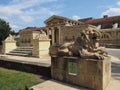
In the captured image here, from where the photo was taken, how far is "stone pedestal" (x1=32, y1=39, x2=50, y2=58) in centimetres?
1617

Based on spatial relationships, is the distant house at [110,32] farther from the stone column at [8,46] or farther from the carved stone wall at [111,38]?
the stone column at [8,46]

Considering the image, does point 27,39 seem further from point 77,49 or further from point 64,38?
point 77,49

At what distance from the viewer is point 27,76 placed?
7652 millimetres

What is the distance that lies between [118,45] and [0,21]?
23864mm

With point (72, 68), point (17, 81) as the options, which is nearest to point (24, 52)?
point (17, 81)

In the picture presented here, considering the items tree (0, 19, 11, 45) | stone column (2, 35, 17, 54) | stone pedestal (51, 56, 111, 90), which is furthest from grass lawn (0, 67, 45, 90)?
tree (0, 19, 11, 45)

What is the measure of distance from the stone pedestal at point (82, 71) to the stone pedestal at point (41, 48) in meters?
9.16

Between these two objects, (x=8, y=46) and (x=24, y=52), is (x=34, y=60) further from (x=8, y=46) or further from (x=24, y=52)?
(x=8, y=46)

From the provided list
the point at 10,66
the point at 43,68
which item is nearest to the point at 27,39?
the point at 10,66

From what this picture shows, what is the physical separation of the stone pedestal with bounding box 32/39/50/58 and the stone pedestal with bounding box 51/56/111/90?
9.16m

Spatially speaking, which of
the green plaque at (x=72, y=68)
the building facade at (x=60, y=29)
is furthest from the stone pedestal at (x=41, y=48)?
Answer: the green plaque at (x=72, y=68)

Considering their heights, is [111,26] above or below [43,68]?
above

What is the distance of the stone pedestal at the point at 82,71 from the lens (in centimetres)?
559

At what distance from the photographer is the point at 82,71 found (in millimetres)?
6051
